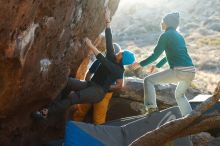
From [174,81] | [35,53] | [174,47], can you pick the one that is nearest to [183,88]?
[174,81]

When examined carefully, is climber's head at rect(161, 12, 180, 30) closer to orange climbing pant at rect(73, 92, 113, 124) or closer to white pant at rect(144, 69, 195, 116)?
white pant at rect(144, 69, 195, 116)

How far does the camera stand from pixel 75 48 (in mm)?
11586

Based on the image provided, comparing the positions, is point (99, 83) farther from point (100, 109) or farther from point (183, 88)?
point (183, 88)

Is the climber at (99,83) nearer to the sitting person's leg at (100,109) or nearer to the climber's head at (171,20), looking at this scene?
the sitting person's leg at (100,109)

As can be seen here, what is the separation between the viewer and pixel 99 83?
38.4 ft

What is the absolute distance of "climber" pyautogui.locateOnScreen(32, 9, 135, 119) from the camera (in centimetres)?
1127

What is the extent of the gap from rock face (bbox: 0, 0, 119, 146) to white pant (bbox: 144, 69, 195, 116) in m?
2.06

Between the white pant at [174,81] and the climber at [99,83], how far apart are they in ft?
2.35

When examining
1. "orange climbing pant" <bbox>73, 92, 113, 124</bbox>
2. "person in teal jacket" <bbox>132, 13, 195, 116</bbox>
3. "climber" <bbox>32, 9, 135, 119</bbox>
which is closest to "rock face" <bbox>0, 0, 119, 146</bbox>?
"climber" <bbox>32, 9, 135, 119</bbox>

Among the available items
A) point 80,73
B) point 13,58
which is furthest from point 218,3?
point 13,58

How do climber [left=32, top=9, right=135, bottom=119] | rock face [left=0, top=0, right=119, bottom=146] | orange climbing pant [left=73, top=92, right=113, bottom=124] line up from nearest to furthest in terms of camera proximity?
rock face [left=0, top=0, right=119, bottom=146] < climber [left=32, top=9, right=135, bottom=119] < orange climbing pant [left=73, top=92, right=113, bottom=124]

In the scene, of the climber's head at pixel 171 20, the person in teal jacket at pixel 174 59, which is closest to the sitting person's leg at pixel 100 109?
the person in teal jacket at pixel 174 59

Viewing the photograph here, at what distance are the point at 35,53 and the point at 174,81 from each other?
147 inches

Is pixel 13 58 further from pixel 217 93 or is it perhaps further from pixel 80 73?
pixel 80 73
